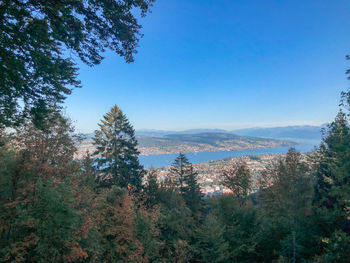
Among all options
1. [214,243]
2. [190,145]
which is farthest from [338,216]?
[190,145]

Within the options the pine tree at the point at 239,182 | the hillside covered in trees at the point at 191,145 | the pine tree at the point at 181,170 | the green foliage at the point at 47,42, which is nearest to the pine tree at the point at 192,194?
the pine tree at the point at 181,170

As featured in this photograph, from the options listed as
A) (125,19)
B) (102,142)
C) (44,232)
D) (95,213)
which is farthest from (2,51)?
(102,142)

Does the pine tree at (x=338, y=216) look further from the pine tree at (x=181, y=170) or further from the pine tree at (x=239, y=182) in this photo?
the pine tree at (x=181, y=170)

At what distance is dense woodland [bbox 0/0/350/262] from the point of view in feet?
14.2

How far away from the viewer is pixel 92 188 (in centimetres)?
1081

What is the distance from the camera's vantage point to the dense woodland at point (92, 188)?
4.33 meters

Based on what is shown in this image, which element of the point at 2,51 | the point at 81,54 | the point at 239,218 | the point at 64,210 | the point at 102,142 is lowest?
the point at 239,218

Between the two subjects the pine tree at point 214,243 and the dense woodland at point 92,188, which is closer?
the dense woodland at point 92,188

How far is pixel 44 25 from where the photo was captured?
3.72 m

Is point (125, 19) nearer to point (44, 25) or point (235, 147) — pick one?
point (44, 25)

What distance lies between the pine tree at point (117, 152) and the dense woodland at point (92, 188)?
10 centimetres

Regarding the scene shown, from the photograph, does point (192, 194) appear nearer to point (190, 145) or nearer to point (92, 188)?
point (92, 188)

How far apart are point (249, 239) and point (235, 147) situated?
156 meters

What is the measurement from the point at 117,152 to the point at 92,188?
6240mm
